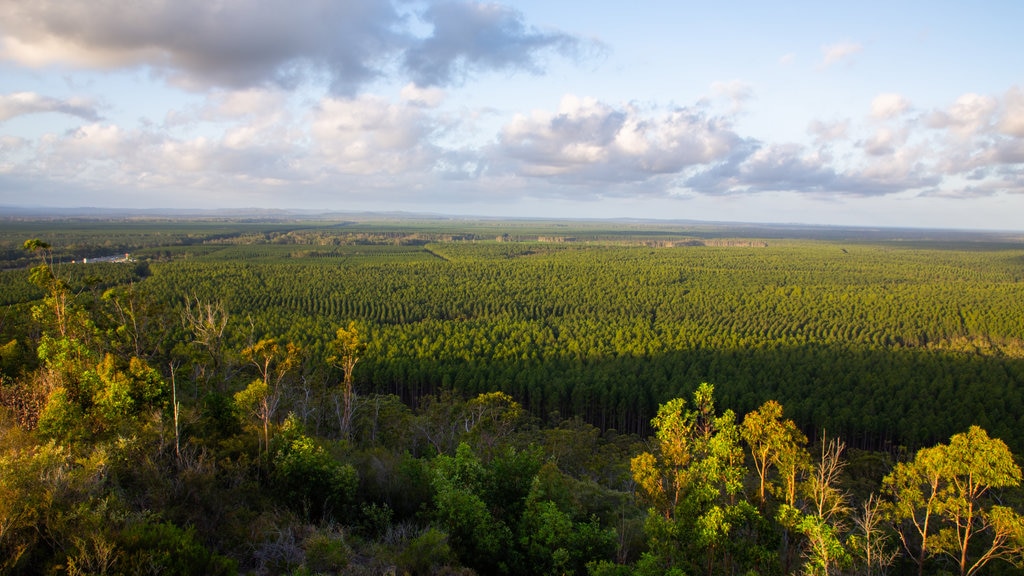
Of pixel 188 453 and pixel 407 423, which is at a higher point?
pixel 188 453

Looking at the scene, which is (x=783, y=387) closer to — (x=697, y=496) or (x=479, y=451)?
(x=479, y=451)

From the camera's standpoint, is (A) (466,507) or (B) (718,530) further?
(A) (466,507)

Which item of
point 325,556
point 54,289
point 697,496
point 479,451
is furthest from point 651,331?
point 325,556

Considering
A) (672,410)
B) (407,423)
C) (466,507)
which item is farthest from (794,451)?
(407,423)

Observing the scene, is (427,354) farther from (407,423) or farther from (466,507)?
(466,507)

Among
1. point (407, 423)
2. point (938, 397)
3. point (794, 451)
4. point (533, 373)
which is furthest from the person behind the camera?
point (533, 373)
